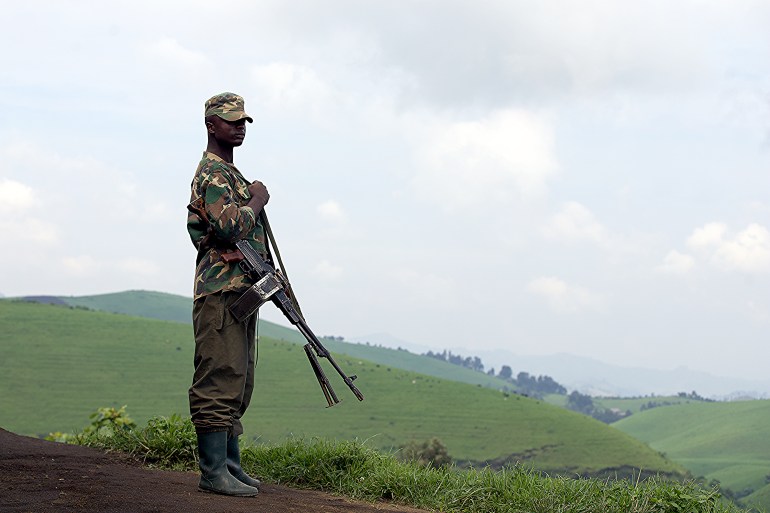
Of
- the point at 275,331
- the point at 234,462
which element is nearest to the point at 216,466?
the point at 234,462

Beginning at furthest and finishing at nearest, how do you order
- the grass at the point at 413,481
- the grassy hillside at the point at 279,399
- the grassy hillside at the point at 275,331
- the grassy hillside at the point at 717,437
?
the grassy hillside at the point at 275,331, the grassy hillside at the point at 717,437, the grassy hillside at the point at 279,399, the grass at the point at 413,481

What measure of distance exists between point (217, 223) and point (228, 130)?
975 millimetres

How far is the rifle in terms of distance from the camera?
8039 mm

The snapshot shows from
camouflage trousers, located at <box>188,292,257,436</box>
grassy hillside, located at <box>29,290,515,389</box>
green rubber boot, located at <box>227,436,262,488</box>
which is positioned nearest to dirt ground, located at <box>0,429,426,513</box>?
green rubber boot, located at <box>227,436,262,488</box>

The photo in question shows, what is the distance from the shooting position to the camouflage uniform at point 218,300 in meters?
7.97

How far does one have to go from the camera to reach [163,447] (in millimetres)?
10461

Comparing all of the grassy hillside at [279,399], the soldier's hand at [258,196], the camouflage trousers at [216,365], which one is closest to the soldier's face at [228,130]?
the soldier's hand at [258,196]

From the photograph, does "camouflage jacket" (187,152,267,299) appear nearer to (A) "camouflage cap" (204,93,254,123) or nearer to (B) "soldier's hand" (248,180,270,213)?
(B) "soldier's hand" (248,180,270,213)

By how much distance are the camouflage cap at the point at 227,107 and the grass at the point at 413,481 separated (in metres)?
3.78

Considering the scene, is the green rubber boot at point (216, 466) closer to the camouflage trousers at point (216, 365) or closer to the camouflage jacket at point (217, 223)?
the camouflage trousers at point (216, 365)

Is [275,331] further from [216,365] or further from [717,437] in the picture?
[216,365]

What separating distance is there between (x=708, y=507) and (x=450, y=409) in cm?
9333

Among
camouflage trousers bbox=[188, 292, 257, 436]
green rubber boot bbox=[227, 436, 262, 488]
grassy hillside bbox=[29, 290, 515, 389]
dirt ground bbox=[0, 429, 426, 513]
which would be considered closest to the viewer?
dirt ground bbox=[0, 429, 426, 513]

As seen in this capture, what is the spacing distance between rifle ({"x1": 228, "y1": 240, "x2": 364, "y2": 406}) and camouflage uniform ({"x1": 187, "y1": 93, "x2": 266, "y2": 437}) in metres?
0.08
